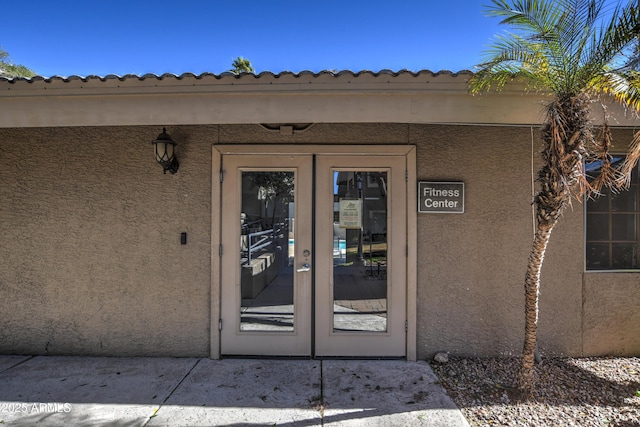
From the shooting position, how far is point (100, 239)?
427cm

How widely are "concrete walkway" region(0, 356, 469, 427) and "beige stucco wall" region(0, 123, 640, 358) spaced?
1.24 feet

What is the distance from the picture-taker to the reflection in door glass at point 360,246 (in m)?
4.21

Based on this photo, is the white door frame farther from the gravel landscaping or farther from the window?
the window

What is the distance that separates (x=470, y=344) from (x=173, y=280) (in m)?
3.67

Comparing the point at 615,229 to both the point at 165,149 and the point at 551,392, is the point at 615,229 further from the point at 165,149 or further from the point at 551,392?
the point at 165,149

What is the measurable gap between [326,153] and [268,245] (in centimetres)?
133

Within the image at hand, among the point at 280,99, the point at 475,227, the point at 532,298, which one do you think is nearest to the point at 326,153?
the point at 280,99

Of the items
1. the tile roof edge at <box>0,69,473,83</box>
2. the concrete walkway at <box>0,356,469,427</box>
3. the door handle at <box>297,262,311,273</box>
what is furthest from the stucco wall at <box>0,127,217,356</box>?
the door handle at <box>297,262,311,273</box>

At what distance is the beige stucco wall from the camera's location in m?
4.16

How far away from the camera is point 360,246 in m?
4.21

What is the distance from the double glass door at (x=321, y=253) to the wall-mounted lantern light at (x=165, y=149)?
2.04 ft

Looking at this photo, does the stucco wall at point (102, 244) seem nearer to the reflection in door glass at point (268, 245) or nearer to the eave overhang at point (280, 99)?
the reflection in door glass at point (268, 245)

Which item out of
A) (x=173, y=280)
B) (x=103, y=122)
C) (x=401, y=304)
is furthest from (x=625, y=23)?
(x=173, y=280)

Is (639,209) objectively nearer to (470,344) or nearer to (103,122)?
(470,344)
